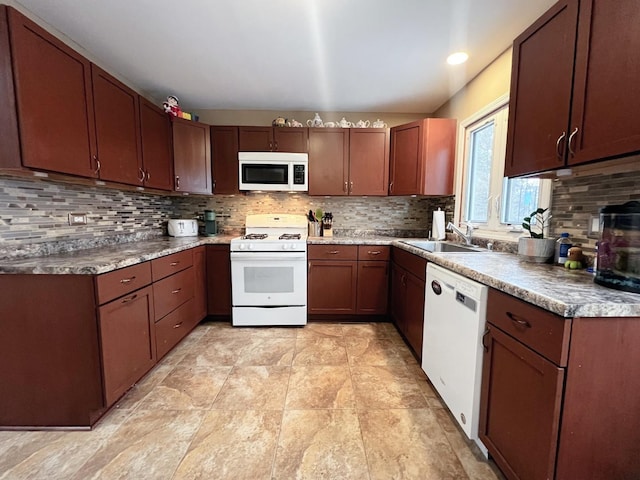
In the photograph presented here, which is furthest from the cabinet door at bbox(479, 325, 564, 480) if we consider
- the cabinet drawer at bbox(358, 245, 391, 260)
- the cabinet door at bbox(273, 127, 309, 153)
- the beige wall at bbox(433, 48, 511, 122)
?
the cabinet door at bbox(273, 127, 309, 153)

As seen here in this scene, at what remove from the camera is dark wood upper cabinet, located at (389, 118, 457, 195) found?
8.81 ft

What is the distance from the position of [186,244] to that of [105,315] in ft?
3.33

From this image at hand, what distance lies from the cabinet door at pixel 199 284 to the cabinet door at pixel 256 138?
120 cm

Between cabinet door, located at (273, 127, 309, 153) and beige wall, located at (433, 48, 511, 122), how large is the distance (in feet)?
5.03

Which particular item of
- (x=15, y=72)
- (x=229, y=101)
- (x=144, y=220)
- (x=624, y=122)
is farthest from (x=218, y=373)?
(x=229, y=101)

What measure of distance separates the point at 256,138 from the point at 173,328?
6.68ft

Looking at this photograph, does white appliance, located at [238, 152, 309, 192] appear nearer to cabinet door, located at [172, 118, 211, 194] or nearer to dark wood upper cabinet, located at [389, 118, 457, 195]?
cabinet door, located at [172, 118, 211, 194]

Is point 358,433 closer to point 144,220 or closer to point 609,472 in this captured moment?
point 609,472

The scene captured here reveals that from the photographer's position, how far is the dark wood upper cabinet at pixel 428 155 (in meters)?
2.69

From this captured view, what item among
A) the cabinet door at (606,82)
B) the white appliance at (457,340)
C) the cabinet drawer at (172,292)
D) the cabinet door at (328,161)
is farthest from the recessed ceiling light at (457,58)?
the cabinet drawer at (172,292)

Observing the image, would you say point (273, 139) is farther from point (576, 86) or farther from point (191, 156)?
point (576, 86)

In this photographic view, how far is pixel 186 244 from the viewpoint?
93.4 inches

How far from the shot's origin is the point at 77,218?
6.48 feet

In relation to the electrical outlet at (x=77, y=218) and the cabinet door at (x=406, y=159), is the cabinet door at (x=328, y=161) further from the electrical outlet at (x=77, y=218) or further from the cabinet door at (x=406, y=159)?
the electrical outlet at (x=77, y=218)
